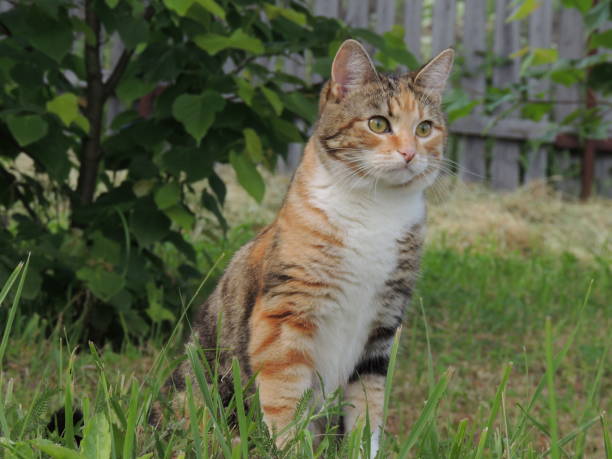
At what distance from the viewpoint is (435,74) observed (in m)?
2.36

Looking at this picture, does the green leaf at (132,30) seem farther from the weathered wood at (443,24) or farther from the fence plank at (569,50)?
the fence plank at (569,50)

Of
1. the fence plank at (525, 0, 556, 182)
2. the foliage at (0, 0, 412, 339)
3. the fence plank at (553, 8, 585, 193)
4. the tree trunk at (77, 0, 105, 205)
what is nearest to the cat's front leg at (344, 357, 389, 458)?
the foliage at (0, 0, 412, 339)

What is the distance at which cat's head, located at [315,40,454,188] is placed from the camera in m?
2.18

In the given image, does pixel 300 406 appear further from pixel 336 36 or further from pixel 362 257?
pixel 336 36

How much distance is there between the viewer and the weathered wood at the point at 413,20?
7348 millimetres

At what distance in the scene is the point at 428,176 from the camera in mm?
2275

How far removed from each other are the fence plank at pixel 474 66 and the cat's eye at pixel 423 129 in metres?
5.26

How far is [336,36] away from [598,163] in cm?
539

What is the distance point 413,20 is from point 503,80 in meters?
1.08

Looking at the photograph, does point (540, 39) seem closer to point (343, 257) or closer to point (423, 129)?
point (423, 129)

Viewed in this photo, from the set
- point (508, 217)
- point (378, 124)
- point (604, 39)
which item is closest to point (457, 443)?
point (378, 124)

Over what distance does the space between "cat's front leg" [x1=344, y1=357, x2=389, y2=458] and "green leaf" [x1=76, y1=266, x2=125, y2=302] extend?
1093mm

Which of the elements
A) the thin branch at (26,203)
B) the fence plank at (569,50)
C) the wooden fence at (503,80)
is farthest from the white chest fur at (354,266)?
the fence plank at (569,50)

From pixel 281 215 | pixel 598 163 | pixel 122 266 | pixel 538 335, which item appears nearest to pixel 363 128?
pixel 281 215
